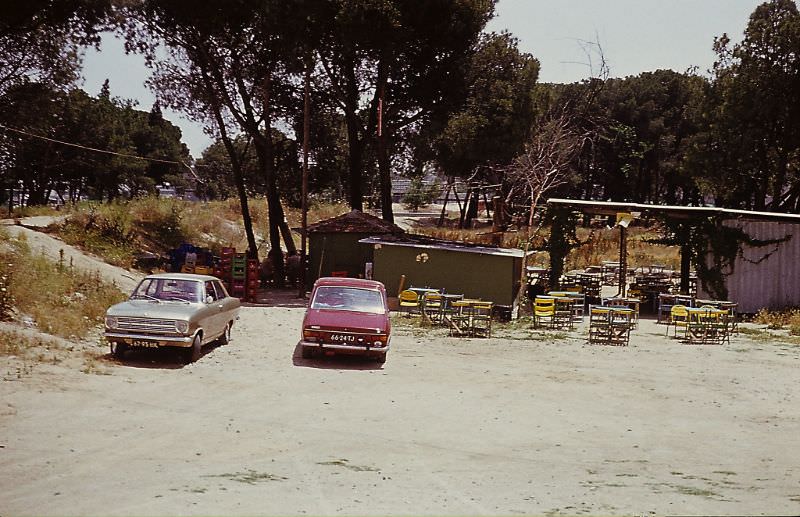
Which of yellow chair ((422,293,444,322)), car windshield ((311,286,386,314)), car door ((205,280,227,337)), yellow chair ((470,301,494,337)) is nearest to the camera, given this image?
car door ((205,280,227,337))

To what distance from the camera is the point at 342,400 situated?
12.9 meters

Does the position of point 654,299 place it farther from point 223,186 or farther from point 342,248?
point 223,186

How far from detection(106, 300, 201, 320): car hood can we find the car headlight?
4.2 inches

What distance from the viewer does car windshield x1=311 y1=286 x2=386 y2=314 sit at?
1673 cm

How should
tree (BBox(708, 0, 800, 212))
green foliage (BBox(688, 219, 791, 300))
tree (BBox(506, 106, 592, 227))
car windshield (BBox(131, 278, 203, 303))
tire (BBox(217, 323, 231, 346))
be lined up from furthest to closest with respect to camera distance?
tree (BBox(506, 106, 592, 227)) < tree (BBox(708, 0, 800, 212)) < green foliage (BBox(688, 219, 791, 300)) < tire (BBox(217, 323, 231, 346)) < car windshield (BBox(131, 278, 203, 303))

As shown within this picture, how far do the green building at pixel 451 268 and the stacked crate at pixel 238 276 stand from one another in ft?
17.1

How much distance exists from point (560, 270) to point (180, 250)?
Result: 53.0 feet

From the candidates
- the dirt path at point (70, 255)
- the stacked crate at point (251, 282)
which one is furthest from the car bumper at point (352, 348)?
the stacked crate at point (251, 282)

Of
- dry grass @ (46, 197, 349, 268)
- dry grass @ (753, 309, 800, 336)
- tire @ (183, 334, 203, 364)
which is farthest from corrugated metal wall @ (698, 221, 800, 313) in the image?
dry grass @ (46, 197, 349, 268)

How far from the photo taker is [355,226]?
32469 millimetres

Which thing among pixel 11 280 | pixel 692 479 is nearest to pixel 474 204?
pixel 11 280

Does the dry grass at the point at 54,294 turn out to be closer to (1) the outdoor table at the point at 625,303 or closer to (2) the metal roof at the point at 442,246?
(2) the metal roof at the point at 442,246

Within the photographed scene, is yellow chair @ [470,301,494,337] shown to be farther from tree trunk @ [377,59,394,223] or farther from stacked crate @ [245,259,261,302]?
tree trunk @ [377,59,394,223]

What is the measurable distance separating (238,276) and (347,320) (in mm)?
14819
